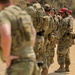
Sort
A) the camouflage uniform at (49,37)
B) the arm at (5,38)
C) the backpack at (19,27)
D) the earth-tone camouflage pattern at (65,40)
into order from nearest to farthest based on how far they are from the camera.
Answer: the arm at (5,38), the backpack at (19,27), the camouflage uniform at (49,37), the earth-tone camouflage pattern at (65,40)

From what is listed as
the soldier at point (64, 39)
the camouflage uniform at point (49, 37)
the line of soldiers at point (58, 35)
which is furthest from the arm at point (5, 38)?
the soldier at point (64, 39)

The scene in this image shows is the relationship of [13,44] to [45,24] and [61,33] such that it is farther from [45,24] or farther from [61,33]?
[61,33]

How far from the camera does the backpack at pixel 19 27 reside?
3.38 m

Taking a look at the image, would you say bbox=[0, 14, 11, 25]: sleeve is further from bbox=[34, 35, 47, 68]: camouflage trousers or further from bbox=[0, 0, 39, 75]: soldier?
bbox=[34, 35, 47, 68]: camouflage trousers

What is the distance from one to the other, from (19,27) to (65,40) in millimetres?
5613

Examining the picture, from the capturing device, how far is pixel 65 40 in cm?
895

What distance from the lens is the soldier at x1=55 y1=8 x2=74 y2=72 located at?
8.76 m

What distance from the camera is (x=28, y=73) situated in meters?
3.48

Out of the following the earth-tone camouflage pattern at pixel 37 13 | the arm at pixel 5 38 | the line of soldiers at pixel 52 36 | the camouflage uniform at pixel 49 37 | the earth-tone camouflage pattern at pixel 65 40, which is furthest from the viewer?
the earth-tone camouflage pattern at pixel 65 40

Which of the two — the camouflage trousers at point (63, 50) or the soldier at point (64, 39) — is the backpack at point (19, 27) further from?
the camouflage trousers at point (63, 50)

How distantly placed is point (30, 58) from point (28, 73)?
16 centimetres

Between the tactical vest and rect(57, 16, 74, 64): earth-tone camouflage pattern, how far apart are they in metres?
5.27

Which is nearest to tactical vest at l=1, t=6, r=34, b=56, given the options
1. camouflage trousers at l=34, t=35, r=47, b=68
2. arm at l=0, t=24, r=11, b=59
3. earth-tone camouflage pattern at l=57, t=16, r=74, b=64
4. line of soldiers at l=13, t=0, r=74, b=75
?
arm at l=0, t=24, r=11, b=59

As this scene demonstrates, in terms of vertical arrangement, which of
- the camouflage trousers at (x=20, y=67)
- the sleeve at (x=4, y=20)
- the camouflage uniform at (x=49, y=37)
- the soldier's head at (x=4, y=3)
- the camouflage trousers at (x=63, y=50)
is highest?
the soldier's head at (x=4, y=3)
